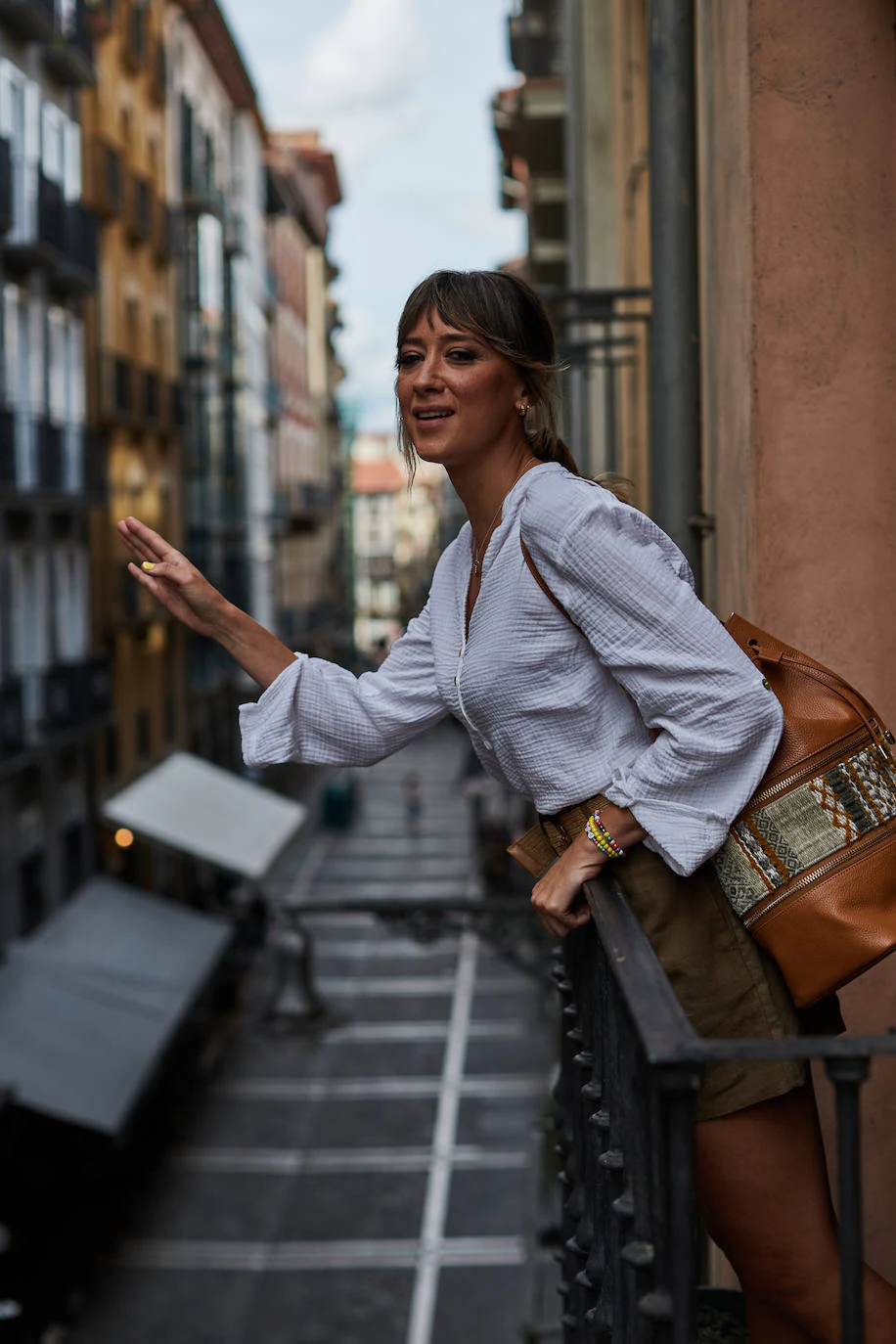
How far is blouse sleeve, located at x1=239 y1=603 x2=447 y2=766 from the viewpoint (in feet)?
10.5

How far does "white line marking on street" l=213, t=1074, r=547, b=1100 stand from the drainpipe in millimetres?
15994

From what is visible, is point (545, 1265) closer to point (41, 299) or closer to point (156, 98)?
point (41, 299)

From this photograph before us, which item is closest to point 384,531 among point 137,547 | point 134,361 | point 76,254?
point 134,361

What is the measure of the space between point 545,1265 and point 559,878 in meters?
11.1

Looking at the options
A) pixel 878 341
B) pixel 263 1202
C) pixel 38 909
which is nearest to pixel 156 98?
pixel 38 909

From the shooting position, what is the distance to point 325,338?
244 feet

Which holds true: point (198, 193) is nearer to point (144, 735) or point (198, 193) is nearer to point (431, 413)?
point (144, 735)

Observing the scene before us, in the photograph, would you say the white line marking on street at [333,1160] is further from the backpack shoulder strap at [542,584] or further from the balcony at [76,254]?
the backpack shoulder strap at [542,584]

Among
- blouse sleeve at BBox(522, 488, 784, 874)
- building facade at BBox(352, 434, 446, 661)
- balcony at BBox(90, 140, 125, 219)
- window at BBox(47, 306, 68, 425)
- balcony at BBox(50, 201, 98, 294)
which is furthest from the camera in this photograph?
building facade at BBox(352, 434, 446, 661)

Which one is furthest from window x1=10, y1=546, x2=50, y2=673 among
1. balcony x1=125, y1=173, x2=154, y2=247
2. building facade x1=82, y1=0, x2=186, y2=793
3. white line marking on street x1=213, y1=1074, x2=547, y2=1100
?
balcony x1=125, y1=173, x2=154, y2=247

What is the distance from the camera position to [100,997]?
18469mm

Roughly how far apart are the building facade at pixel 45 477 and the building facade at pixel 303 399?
70.8ft

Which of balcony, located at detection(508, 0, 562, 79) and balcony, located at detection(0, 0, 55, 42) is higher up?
balcony, located at detection(0, 0, 55, 42)

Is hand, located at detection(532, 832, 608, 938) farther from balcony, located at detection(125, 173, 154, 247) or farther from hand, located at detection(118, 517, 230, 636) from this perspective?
balcony, located at detection(125, 173, 154, 247)
